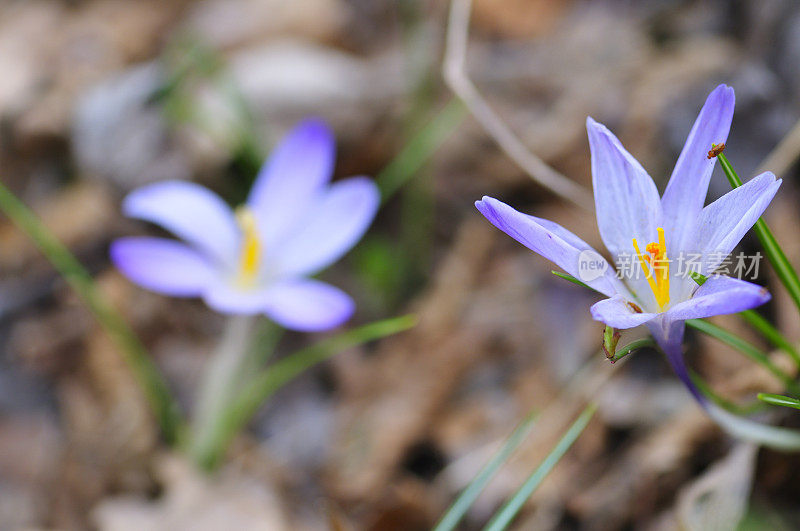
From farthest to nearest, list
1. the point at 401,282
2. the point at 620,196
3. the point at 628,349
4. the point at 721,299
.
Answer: the point at 401,282, the point at 620,196, the point at 628,349, the point at 721,299

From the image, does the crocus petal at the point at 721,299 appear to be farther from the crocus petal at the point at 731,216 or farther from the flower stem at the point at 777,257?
the flower stem at the point at 777,257

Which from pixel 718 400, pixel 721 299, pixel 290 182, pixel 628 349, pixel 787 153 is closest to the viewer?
pixel 721 299

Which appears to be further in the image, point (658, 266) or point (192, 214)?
point (192, 214)

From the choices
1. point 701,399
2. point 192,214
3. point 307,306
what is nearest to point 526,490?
point 701,399

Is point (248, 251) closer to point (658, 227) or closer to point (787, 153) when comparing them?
point (658, 227)

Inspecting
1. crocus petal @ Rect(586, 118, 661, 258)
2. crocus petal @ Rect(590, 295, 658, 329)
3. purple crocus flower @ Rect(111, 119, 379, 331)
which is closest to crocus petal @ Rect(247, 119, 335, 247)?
purple crocus flower @ Rect(111, 119, 379, 331)
